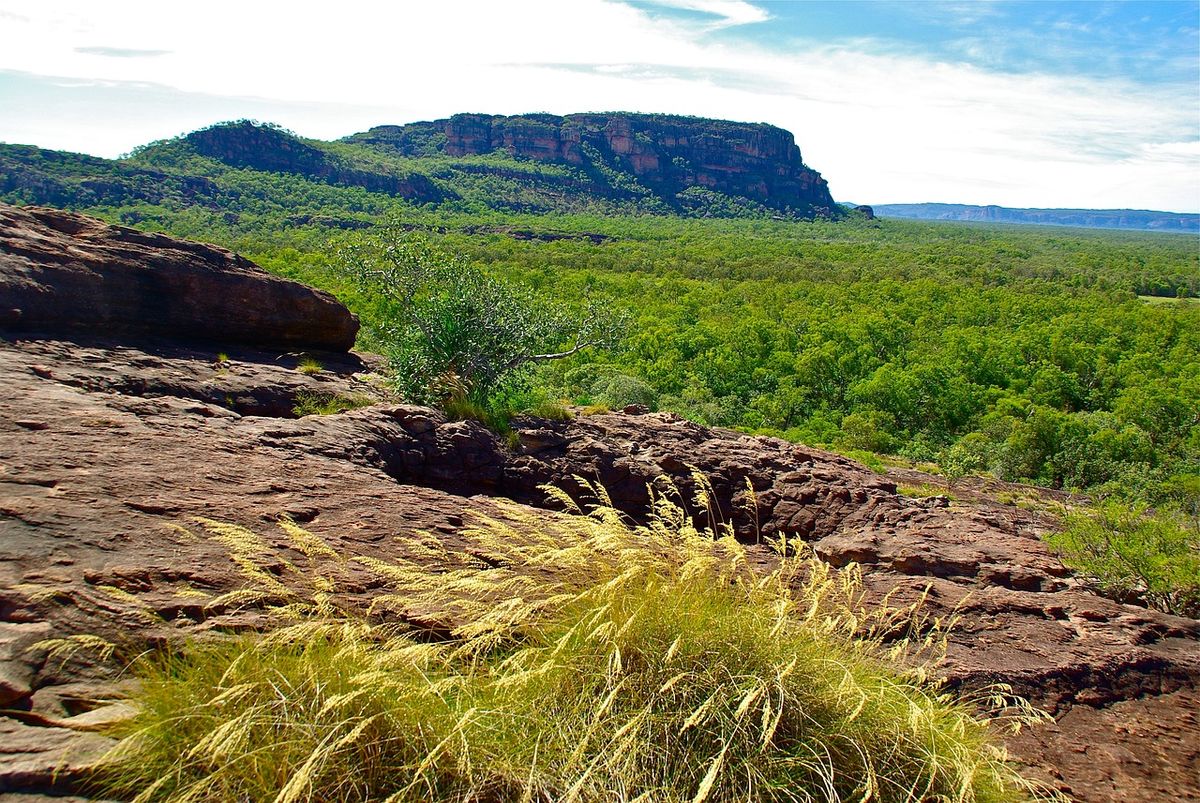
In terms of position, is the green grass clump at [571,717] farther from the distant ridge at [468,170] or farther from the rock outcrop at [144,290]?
the distant ridge at [468,170]

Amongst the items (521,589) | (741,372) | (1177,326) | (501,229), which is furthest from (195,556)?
(501,229)

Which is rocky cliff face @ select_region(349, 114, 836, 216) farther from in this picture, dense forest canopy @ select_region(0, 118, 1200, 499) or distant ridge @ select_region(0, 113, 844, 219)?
dense forest canopy @ select_region(0, 118, 1200, 499)

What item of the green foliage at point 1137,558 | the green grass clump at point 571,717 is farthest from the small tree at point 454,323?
the green foliage at point 1137,558

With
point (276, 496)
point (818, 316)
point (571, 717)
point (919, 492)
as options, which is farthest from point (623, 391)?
point (818, 316)

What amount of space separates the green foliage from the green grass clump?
14.3 feet

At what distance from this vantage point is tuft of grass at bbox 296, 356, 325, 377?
859 cm

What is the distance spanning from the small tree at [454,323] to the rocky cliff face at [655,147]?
14370cm

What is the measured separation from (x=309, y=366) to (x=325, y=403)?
1.14m

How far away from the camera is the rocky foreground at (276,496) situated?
297cm

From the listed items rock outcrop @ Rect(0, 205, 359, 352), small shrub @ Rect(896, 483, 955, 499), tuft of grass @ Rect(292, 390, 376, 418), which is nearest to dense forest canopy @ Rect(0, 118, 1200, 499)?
rock outcrop @ Rect(0, 205, 359, 352)

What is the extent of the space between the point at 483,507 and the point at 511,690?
266cm

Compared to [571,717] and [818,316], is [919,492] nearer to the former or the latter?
[571,717]

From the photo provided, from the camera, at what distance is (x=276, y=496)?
4.55 metres

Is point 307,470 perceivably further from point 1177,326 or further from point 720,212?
point 720,212
